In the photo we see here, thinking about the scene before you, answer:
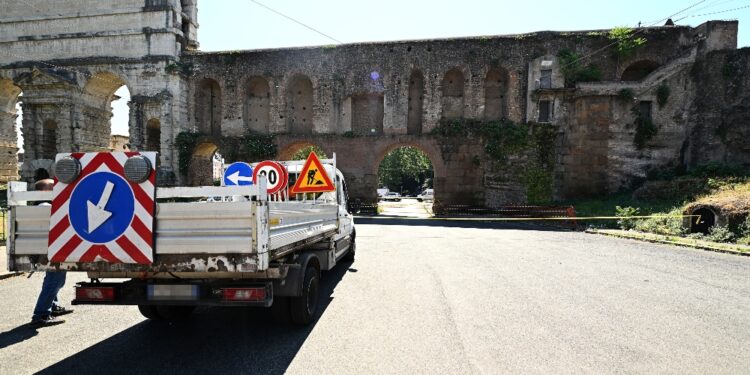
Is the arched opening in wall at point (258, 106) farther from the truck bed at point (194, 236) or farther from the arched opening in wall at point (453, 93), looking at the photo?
the truck bed at point (194, 236)

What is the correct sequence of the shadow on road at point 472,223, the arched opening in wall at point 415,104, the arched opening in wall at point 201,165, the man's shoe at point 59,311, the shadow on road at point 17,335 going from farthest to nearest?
the arched opening in wall at point 201,165, the arched opening in wall at point 415,104, the shadow on road at point 472,223, the man's shoe at point 59,311, the shadow on road at point 17,335

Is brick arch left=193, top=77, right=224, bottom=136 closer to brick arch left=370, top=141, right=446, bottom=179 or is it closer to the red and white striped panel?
brick arch left=370, top=141, right=446, bottom=179

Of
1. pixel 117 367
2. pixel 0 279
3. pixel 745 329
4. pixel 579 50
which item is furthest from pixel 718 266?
pixel 579 50

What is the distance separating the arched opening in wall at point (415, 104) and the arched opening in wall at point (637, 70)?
39.6 feet

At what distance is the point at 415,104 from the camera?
76.0ft

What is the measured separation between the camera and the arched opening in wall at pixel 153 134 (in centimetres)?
2455

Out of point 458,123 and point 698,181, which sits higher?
point 458,123

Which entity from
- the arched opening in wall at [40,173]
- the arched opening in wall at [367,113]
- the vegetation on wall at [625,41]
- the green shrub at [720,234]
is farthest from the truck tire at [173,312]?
the arched opening in wall at [40,173]

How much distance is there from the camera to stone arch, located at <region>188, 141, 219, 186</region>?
79.8 ft

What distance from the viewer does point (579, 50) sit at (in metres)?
20.6

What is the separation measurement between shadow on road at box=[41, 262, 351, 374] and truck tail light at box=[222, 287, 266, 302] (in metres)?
0.62

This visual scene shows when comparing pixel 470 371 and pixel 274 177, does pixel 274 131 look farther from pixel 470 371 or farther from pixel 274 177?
pixel 470 371

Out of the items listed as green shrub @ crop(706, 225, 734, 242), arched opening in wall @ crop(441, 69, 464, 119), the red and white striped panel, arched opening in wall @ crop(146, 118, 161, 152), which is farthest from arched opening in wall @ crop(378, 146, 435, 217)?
the red and white striped panel

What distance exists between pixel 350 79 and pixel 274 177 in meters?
18.2
